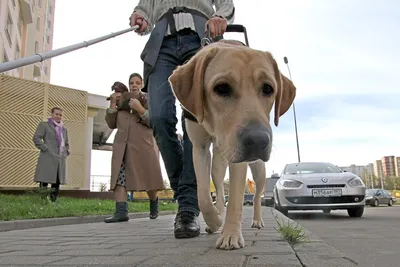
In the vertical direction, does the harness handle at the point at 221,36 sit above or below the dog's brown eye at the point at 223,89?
above

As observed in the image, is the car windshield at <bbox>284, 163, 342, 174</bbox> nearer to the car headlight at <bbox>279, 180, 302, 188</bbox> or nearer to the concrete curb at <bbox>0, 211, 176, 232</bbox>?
the car headlight at <bbox>279, 180, 302, 188</bbox>

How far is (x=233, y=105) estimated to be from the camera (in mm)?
2643

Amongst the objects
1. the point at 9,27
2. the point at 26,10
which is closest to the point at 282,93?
the point at 9,27

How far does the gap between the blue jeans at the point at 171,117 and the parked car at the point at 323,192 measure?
679cm

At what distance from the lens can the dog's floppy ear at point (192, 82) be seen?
2.83 metres

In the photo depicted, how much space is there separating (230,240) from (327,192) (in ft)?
26.4

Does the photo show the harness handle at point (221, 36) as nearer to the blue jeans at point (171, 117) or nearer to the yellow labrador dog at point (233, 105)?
the blue jeans at point (171, 117)

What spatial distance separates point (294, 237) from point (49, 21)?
52.0 m

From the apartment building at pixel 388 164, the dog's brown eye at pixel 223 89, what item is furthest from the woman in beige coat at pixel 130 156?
the apartment building at pixel 388 164

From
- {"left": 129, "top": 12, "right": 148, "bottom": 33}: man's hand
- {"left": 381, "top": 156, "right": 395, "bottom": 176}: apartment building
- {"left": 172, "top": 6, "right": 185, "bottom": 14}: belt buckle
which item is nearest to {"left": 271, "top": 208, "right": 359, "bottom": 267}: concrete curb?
{"left": 172, "top": 6, "right": 185, "bottom": 14}: belt buckle

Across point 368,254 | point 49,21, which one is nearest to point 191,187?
point 368,254

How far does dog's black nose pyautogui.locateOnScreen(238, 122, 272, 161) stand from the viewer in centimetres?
242

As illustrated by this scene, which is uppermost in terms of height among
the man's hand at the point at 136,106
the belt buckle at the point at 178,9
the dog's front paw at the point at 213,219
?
the belt buckle at the point at 178,9

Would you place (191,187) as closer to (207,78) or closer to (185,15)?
(207,78)
